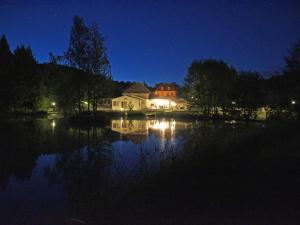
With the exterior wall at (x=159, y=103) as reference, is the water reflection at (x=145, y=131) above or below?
below

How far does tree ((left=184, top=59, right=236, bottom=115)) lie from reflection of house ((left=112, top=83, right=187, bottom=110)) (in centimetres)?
1826

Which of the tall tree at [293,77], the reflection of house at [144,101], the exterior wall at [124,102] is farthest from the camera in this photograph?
the reflection of house at [144,101]

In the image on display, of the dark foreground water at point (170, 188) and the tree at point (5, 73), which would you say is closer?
the dark foreground water at point (170, 188)

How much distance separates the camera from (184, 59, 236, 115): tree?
51119 millimetres

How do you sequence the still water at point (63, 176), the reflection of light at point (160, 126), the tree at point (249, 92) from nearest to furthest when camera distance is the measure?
the still water at point (63, 176), the reflection of light at point (160, 126), the tree at point (249, 92)

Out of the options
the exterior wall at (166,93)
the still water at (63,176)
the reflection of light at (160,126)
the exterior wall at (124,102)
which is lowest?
the still water at (63,176)

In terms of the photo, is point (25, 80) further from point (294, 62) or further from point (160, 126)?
point (294, 62)

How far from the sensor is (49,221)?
718 cm

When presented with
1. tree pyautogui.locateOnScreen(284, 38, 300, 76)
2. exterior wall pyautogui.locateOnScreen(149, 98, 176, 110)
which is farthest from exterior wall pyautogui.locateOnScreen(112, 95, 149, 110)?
tree pyautogui.locateOnScreen(284, 38, 300, 76)

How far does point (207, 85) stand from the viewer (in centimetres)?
5216

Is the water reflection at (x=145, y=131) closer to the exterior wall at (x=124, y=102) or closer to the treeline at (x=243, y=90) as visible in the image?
the treeline at (x=243, y=90)

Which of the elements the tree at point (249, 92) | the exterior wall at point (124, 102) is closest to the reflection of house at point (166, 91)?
the exterior wall at point (124, 102)

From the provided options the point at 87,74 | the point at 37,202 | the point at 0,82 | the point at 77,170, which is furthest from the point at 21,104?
the point at 37,202

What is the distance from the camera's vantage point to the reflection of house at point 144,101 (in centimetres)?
7275
